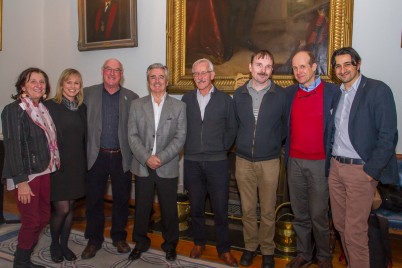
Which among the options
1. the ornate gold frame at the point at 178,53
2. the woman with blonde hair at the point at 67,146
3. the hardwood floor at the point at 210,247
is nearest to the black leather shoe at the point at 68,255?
the woman with blonde hair at the point at 67,146

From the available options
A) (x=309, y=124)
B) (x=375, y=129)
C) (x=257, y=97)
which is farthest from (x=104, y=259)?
(x=375, y=129)

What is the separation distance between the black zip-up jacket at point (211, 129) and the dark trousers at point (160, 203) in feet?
0.98

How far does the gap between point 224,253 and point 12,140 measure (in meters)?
1.83

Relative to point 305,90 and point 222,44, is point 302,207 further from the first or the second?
point 222,44

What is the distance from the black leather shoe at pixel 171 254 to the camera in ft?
9.72

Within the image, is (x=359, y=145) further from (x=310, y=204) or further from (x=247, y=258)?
(x=247, y=258)

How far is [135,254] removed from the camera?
2.99 m

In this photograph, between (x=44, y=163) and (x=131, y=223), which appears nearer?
(x=44, y=163)

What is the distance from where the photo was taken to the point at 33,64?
16.6 ft

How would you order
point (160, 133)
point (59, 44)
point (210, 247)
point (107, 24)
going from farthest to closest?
point (59, 44), point (107, 24), point (210, 247), point (160, 133)

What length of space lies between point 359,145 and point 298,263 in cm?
114

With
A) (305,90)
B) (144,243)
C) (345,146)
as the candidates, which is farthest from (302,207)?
(144,243)

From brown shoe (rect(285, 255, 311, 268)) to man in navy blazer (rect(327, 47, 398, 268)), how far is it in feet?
1.62

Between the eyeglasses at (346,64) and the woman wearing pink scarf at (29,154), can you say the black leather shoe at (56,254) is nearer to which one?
the woman wearing pink scarf at (29,154)
